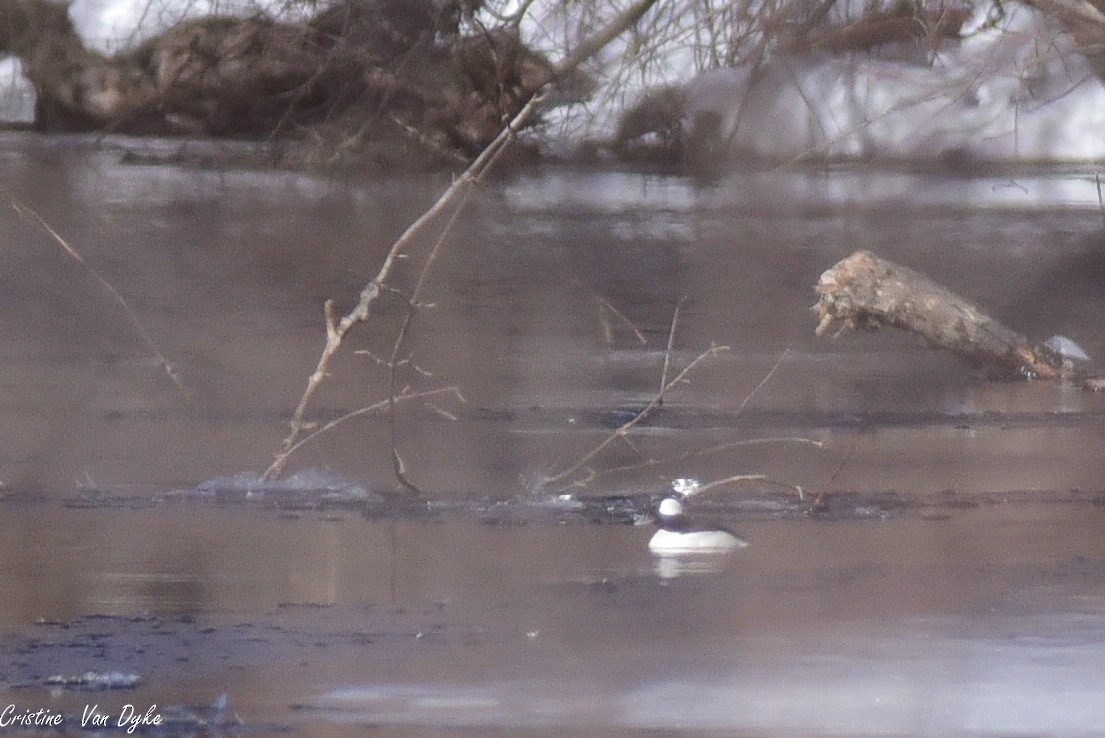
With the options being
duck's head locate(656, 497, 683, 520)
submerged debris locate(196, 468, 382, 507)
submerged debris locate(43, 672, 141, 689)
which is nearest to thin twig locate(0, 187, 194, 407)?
submerged debris locate(196, 468, 382, 507)

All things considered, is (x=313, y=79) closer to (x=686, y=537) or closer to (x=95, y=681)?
(x=686, y=537)

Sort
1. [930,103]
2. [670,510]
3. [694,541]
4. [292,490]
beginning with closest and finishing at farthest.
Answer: [694,541]
[670,510]
[292,490]
[930,103]

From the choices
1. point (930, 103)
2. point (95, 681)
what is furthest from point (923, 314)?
point (95, 681)

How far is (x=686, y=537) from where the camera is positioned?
508 cm

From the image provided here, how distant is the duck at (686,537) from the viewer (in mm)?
5043

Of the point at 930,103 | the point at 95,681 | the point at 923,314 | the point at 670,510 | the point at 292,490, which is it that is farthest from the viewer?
the point at 930,103

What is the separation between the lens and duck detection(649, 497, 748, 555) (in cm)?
504

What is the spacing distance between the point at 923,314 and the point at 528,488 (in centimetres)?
241

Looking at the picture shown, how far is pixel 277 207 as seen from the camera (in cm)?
1188

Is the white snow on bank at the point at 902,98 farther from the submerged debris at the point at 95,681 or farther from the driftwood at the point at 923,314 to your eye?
the submerged debris at the point at 95,681

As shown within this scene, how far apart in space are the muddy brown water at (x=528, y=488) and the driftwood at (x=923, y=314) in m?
0.12

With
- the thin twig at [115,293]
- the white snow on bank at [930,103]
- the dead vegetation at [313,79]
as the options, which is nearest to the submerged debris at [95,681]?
the thin twig at [115,293]

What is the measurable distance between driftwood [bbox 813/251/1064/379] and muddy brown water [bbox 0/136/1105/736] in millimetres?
119

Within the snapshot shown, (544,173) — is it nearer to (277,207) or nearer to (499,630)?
(277,207)
